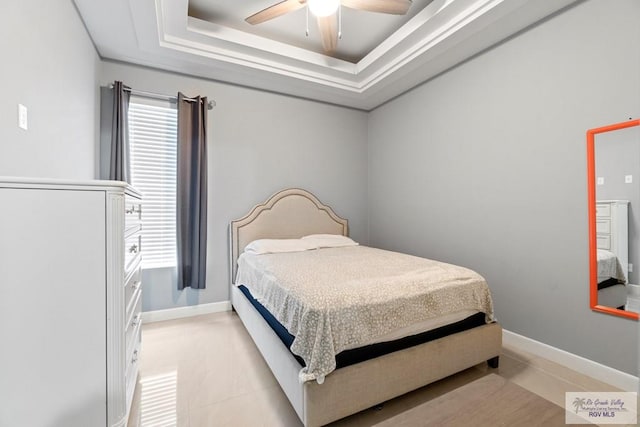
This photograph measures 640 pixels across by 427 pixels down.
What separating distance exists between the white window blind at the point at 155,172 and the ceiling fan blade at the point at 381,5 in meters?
2.11

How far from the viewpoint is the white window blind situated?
291 cm

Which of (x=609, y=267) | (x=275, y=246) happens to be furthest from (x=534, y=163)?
(x=275, y=246)

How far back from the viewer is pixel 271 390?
184 centimetres

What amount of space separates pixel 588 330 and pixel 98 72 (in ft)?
15.2

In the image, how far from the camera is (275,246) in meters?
3.01

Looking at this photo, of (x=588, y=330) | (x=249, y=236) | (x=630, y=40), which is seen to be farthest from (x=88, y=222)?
(x=630, y=40)

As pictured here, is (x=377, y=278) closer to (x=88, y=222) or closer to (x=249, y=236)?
(x=88, y=222)

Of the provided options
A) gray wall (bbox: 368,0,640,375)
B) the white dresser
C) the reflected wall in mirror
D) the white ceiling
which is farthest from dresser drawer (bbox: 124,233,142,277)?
the reflected wall in mirror

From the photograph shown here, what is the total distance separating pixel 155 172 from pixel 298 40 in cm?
207

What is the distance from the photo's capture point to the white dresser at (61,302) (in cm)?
99

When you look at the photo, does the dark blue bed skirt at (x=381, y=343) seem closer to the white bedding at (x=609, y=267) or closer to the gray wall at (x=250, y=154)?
the white bedding at (x=609, y=267)

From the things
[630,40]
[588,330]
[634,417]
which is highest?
[630,40]

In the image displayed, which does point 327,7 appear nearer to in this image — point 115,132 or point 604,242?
point 115,132

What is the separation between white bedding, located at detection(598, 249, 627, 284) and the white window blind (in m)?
3.73
